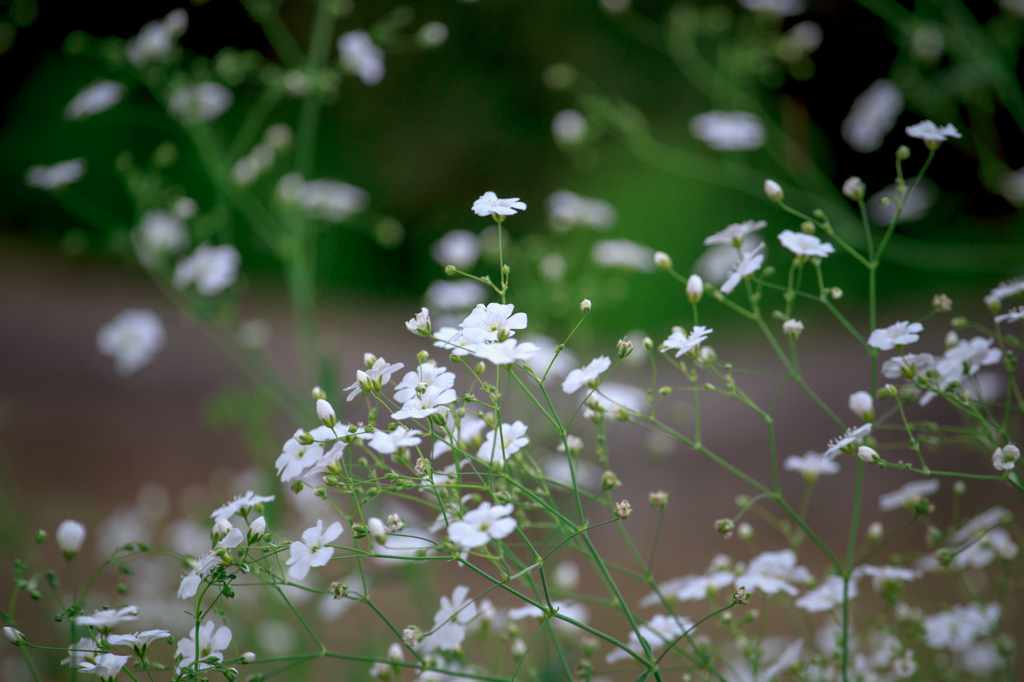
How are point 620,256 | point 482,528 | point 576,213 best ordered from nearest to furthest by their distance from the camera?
point 482,528, point 620,256, point 576,213

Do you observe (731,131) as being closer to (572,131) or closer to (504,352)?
(572,131)

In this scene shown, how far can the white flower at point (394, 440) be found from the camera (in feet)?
2.47

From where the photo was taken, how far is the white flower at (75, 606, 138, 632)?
0.79 metres

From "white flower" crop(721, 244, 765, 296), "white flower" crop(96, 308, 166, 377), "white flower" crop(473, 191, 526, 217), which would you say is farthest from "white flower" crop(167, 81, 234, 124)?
"white flower" crop(721, 244, 765, 296)

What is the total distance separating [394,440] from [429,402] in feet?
0.20

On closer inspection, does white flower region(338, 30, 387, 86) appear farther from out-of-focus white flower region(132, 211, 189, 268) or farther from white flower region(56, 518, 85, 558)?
white flower region(56, 518, 85, 558)

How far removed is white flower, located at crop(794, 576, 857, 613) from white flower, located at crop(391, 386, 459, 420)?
1.88 ft

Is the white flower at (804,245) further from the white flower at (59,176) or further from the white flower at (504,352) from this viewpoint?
the white flower at (59,176)

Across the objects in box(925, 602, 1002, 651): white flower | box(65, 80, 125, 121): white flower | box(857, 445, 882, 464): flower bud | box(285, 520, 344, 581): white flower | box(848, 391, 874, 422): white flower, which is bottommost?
box(925, 602, 1002, 651): white flower

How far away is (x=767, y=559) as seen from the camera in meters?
1.04

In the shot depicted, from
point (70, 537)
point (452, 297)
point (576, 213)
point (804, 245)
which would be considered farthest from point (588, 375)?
point (576, 213)

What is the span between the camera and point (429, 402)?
81 cm

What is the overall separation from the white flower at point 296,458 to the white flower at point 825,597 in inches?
26.2

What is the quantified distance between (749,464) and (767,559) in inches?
86.0
